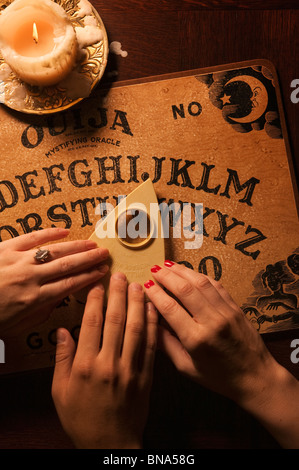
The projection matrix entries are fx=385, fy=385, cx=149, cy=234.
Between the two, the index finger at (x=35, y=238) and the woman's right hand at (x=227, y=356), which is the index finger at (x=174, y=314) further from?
the index finger at (x=35, y=238)

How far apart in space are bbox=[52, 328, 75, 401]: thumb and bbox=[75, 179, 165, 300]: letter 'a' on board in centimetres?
7

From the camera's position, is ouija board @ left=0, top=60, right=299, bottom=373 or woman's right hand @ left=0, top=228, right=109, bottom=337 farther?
ouija board @ left=0, top=60, right=299, bottom=373

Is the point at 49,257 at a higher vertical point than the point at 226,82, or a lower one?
lower

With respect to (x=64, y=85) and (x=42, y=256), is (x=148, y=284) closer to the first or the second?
(x=42, y=256)

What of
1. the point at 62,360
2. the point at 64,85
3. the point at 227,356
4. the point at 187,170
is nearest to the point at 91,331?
the point at 62,360

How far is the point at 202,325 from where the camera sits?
59cm

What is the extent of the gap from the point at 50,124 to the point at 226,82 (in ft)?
1.09

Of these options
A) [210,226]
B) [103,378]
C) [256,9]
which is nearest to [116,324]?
[103,378]

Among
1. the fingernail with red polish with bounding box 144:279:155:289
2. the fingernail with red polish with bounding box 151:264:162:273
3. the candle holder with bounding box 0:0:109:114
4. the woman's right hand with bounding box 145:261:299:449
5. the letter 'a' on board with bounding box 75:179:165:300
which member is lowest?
the woman's right hand with bounding box 145:261:299:449

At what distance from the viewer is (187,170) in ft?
2.29

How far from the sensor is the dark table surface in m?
0.67

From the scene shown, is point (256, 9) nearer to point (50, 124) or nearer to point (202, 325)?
point (50, 124)

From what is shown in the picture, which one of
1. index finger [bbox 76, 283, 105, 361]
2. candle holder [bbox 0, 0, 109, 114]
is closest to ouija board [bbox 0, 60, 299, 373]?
candle holder [bbox 0, 0, 109, 114]

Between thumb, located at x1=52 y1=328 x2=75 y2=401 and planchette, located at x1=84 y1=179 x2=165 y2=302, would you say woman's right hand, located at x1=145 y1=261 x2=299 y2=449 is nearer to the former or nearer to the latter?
planchette, located at x1=84 y1=179 x2=165 y2=302
